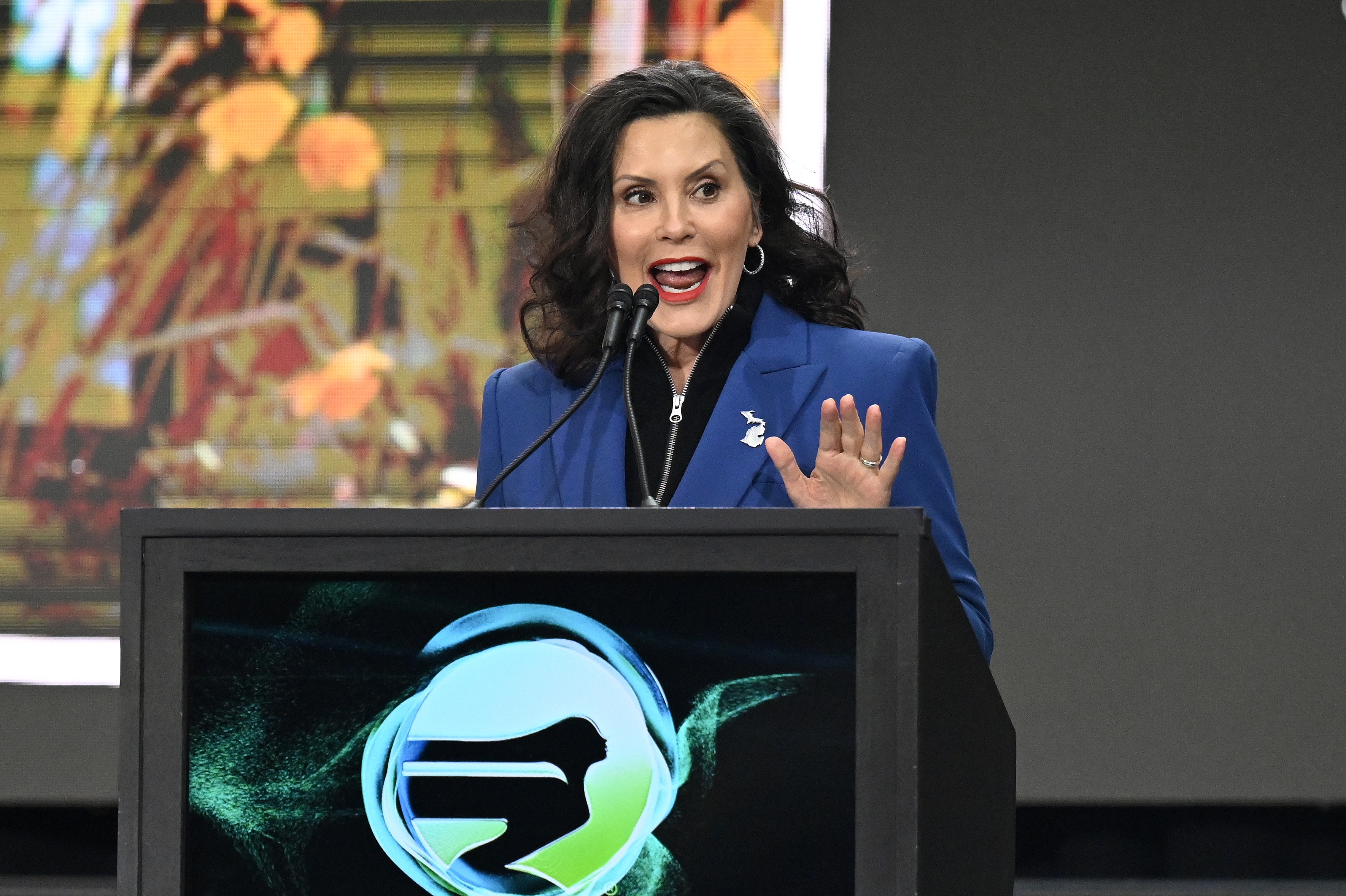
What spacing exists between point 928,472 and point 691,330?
31 cm

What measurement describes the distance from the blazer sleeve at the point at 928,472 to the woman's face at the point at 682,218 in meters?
0.23

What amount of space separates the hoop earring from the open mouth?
3.9 inches

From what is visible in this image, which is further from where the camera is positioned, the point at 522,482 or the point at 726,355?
the point at 726,355

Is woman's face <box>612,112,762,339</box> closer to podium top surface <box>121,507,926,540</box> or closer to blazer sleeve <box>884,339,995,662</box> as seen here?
blazer sleeve <box>884,339,995,662</box>

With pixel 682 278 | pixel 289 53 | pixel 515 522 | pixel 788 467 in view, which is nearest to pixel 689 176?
pixel 682 278

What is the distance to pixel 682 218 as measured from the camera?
5.34 feet

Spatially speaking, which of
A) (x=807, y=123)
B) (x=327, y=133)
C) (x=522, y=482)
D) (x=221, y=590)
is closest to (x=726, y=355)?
(x=522, y=482)

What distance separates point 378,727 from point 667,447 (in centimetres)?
74

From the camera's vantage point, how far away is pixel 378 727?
34.4 inches

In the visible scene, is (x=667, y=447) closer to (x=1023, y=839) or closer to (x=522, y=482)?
(x=522, y=482)

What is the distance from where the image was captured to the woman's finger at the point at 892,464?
43.9 inches

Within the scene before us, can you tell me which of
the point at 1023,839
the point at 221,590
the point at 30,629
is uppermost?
the point at 221,590

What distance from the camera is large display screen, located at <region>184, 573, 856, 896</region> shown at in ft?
2.77

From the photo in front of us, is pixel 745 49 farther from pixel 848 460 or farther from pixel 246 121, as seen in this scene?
pixel 848 460
